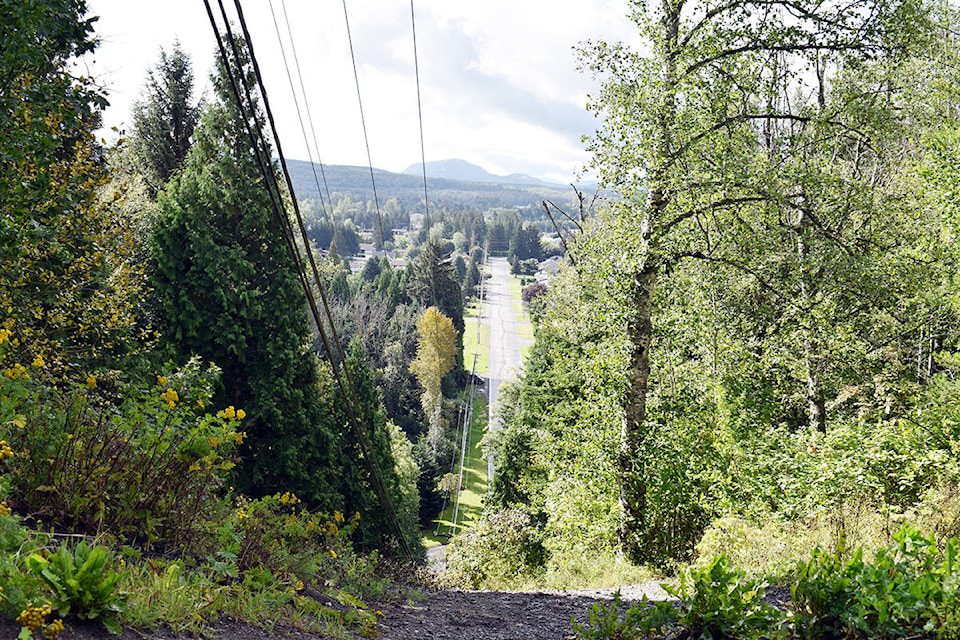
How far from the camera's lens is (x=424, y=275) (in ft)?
187

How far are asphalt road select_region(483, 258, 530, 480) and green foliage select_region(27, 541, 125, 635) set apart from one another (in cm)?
3320

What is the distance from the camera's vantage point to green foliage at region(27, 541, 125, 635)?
2.35 m

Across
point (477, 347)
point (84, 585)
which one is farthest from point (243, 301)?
point (477, 347)

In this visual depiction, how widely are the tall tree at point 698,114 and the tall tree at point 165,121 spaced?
810 inches

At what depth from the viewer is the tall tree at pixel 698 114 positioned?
683 cm

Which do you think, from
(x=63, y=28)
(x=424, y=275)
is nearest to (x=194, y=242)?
(x=63, y=28)

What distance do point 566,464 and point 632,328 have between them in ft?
10.7

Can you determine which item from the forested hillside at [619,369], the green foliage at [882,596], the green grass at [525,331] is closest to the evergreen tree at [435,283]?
the green grass at [525,331]

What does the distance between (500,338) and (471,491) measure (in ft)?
137

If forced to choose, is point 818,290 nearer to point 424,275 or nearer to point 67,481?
point 67,481

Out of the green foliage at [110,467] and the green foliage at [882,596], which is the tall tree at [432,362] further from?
the green foliage at [882,596]

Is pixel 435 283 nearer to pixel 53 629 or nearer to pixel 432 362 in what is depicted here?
pixel 432 362

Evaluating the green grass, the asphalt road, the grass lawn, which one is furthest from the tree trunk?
the green grass

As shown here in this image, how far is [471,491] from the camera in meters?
38.2
